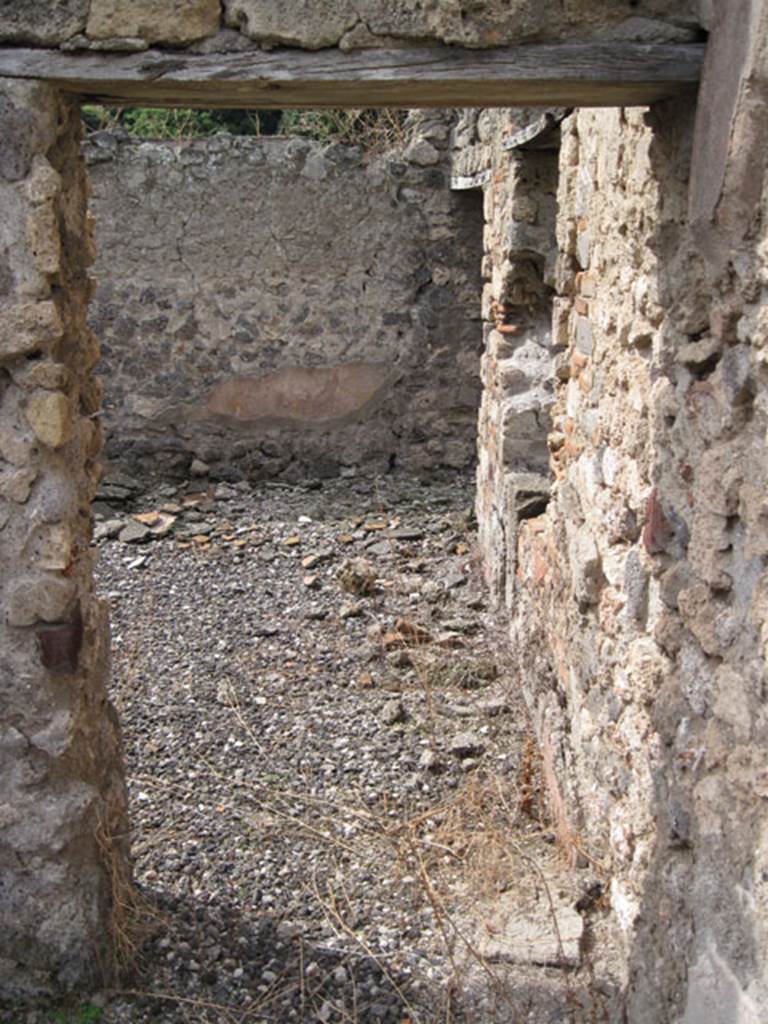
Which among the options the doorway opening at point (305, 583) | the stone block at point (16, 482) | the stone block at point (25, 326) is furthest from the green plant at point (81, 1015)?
the stone block at point (25, 326)

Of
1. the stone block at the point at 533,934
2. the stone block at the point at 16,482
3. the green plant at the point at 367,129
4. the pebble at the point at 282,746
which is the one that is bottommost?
the pebble at the point at 282,746

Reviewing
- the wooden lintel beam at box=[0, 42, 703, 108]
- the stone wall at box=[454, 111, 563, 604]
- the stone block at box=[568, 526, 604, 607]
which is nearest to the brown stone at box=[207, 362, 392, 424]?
the stone wall at box=[454, 111, 563, 604]

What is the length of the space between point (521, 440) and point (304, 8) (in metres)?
3.15

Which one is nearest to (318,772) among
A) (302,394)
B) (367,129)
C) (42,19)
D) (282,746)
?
(282,746)

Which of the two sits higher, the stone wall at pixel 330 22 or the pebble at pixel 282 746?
the stone wall at pixel 330 22

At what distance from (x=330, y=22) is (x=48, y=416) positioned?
1.05m

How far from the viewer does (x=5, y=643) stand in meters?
2.48

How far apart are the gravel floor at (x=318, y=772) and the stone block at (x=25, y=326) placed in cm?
160

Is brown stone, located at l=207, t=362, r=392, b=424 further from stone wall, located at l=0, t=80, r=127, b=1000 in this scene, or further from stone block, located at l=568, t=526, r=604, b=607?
stone wall, located at l=0, t=80, r=127, b=1000

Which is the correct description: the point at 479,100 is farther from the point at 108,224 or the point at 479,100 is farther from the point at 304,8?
the point at 108,224

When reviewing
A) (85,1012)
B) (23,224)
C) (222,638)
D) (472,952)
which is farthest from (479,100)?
(222,638)

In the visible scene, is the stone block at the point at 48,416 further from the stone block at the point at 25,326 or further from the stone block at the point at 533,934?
the stone block at the point at 533,934

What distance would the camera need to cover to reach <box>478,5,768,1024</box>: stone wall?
1855 millimetres

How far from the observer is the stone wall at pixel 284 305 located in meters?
6.75
